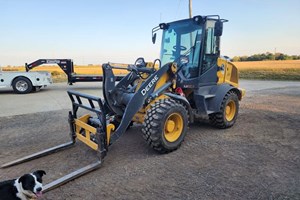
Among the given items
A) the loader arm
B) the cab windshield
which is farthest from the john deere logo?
the cab windshield

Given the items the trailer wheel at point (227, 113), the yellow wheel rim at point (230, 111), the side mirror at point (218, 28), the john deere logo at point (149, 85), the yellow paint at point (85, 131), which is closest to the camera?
the yellow paint at point (85, 131)

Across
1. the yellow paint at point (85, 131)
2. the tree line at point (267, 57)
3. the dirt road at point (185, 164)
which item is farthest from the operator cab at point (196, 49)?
the tree line at point (267, 57)

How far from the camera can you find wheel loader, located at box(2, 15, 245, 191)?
13.9 feet

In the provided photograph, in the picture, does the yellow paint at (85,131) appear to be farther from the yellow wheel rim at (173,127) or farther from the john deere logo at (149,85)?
the yellow wheel rim at (173,127)

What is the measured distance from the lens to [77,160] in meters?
4.32

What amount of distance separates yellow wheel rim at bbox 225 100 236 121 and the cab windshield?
1.52m

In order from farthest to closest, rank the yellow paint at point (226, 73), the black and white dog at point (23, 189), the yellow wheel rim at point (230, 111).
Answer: the yellow wheel rim at point (230, 111) < the yellow paint at point (226, 73) < the black and white dog at point (23, 189)

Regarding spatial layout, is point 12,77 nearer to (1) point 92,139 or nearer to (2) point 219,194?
(1) point 92,139

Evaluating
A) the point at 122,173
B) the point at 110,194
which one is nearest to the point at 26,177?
the point at 110,194

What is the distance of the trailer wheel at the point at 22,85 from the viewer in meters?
13.7

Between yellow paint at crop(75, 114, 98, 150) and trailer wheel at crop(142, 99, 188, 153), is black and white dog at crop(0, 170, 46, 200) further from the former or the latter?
trailer wheel at crop(142, 99, 188, 153)

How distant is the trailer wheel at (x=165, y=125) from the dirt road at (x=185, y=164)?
24 centimetres

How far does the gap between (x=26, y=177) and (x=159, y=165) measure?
206 centimetres

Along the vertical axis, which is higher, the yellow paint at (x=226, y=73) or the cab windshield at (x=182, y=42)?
the cab windshield at (x=182, y=42)
